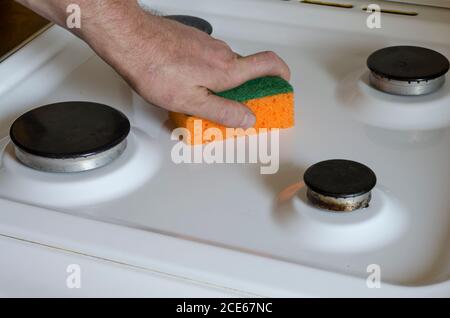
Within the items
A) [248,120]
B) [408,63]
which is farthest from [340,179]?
[408,63]

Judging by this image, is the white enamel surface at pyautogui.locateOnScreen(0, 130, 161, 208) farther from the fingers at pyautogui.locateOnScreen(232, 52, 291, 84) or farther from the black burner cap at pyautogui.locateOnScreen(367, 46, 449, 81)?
the black burner cap at pyautogui.locateOnScreen(367, 46, 449, 81)

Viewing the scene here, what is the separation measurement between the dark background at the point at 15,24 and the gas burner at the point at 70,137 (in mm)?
Result: 250

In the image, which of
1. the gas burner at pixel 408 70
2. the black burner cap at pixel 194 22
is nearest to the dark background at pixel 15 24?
the black burner cap at pixel 194 22

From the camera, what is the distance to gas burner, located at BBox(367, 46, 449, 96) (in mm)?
969

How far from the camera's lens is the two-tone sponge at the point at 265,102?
0.93 m

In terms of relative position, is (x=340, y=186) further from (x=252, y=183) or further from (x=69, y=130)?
(x=69, y=130)

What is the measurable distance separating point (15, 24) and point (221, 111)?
16.9 inches

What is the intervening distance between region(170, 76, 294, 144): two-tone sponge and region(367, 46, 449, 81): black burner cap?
13 centimetres

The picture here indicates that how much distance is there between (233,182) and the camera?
840 mm

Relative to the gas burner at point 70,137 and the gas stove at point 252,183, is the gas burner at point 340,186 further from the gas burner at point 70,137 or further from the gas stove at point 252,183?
the gas burner at point 70,137

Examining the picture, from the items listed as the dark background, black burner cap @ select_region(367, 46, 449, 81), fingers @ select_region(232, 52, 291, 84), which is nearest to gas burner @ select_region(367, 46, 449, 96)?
black burner cap @ select_region(367, 46, 449, 81)
